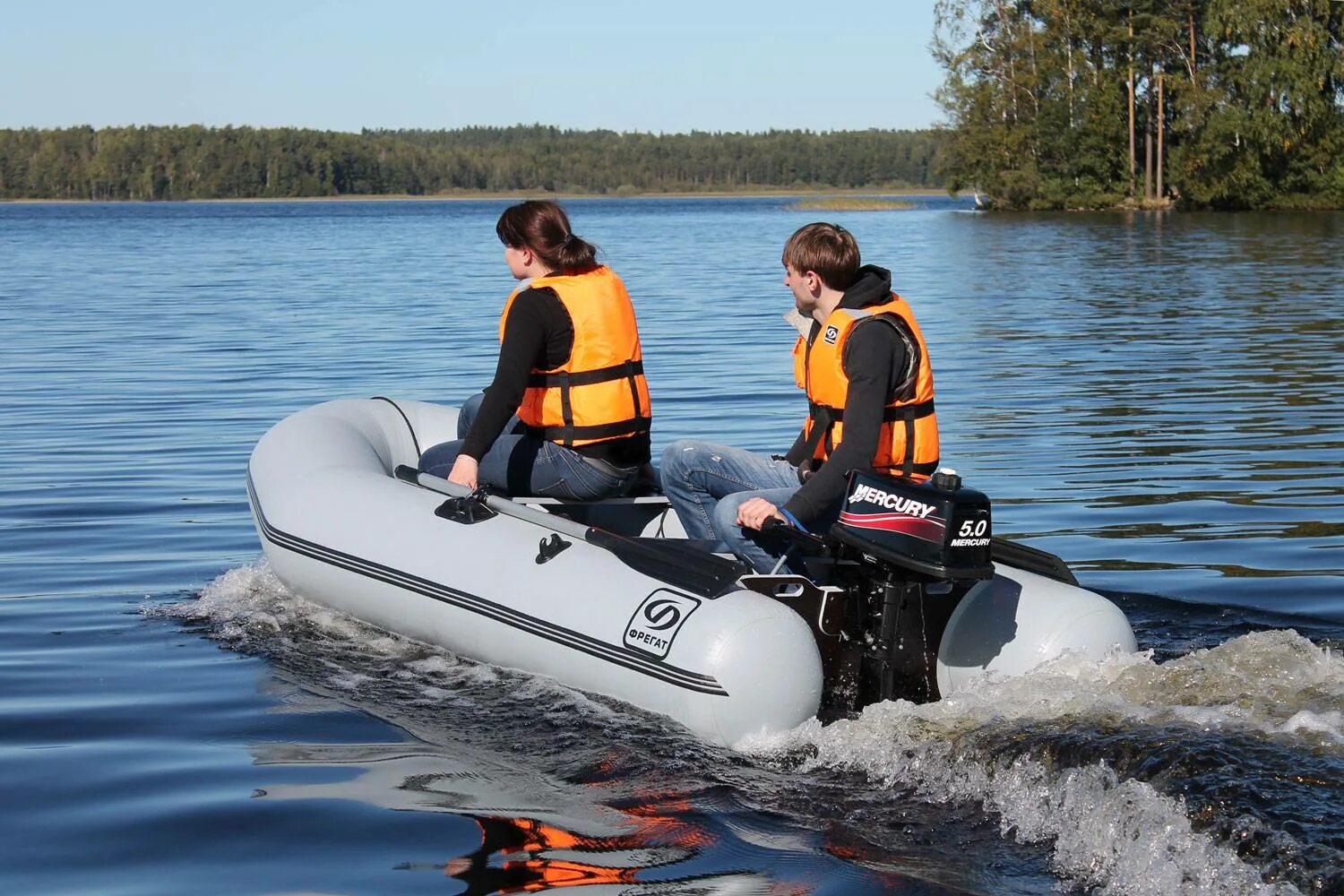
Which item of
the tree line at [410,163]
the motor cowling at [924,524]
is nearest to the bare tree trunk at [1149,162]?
the motor cowling at [924,524]

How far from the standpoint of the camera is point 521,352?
18.1ft

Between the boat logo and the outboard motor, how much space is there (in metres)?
0.47

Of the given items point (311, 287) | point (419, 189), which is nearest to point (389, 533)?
point (311, 287)

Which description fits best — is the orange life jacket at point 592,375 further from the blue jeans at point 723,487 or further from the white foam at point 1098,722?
the white foam at point 1098,722

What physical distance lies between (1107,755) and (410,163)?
151531 mm

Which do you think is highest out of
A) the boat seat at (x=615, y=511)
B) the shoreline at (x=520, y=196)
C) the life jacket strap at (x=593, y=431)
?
the shoreline at (x=520, y=196)

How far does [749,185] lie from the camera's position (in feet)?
536

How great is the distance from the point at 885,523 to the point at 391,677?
6.40 ft

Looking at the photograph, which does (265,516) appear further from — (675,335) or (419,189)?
(419,189)

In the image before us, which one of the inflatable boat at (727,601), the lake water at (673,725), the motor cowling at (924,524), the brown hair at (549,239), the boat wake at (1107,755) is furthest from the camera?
the brown hair at (549,239)

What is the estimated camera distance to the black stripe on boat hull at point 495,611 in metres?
4.70

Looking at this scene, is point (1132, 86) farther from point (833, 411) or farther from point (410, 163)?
point (410, 163)

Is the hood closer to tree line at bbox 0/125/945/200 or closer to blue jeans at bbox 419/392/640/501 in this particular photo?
blue jeans at bbox 419/392/640/501

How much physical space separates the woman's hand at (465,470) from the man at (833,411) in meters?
0.74
